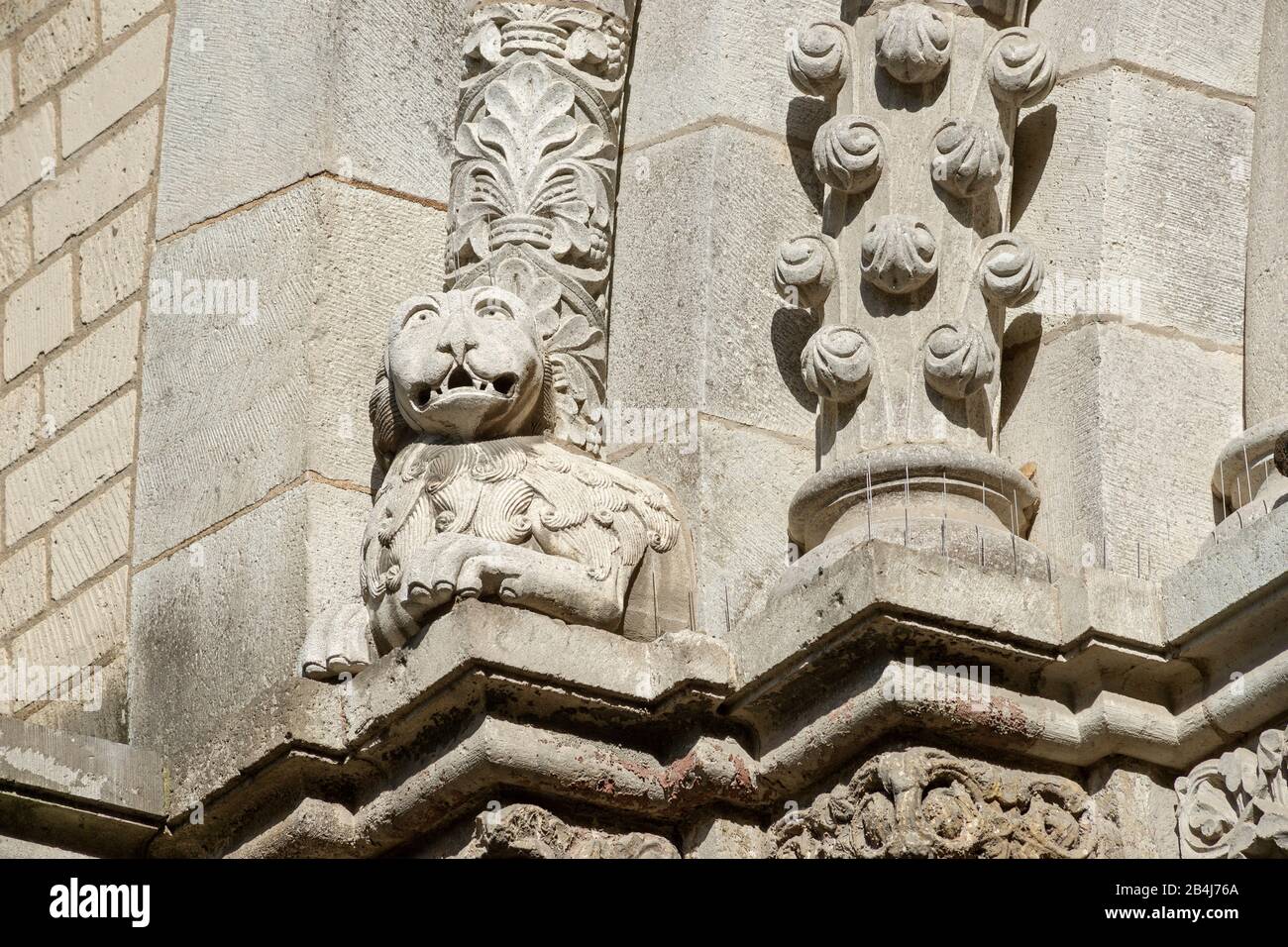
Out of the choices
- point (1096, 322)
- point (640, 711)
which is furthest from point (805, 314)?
point (640, 711)

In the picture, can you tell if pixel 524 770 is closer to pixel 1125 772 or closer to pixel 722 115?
pixel 1125 772

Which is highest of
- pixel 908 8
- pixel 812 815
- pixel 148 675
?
pixel 908 8

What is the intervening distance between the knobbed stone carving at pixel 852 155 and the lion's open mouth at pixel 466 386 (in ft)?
1.92

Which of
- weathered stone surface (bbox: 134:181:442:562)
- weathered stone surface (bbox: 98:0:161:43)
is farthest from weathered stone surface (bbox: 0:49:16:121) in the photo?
weathered stone surface (bbox: 134:181:442:562)

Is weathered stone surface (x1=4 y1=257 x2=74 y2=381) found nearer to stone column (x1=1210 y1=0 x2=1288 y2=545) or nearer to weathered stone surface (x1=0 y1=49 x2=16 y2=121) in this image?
weathered stone surface (x1=0 y1=49 x2=16 y2=121)

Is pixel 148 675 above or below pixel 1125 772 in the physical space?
above

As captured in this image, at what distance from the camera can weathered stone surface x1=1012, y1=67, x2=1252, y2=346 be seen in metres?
5.10

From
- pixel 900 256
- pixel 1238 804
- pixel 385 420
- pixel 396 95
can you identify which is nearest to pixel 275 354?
pixel 385 420

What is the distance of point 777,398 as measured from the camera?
5266 millimetres

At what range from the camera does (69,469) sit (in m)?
6.23

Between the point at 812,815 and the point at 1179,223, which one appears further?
the point at 1179,223

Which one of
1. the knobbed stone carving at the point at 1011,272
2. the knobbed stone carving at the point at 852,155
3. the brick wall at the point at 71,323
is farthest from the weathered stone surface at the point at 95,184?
Result: the knobbed stone carving at the point at 1011,272

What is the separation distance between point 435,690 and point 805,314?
40.2 inches

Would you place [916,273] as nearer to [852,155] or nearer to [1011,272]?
[1011,272]
